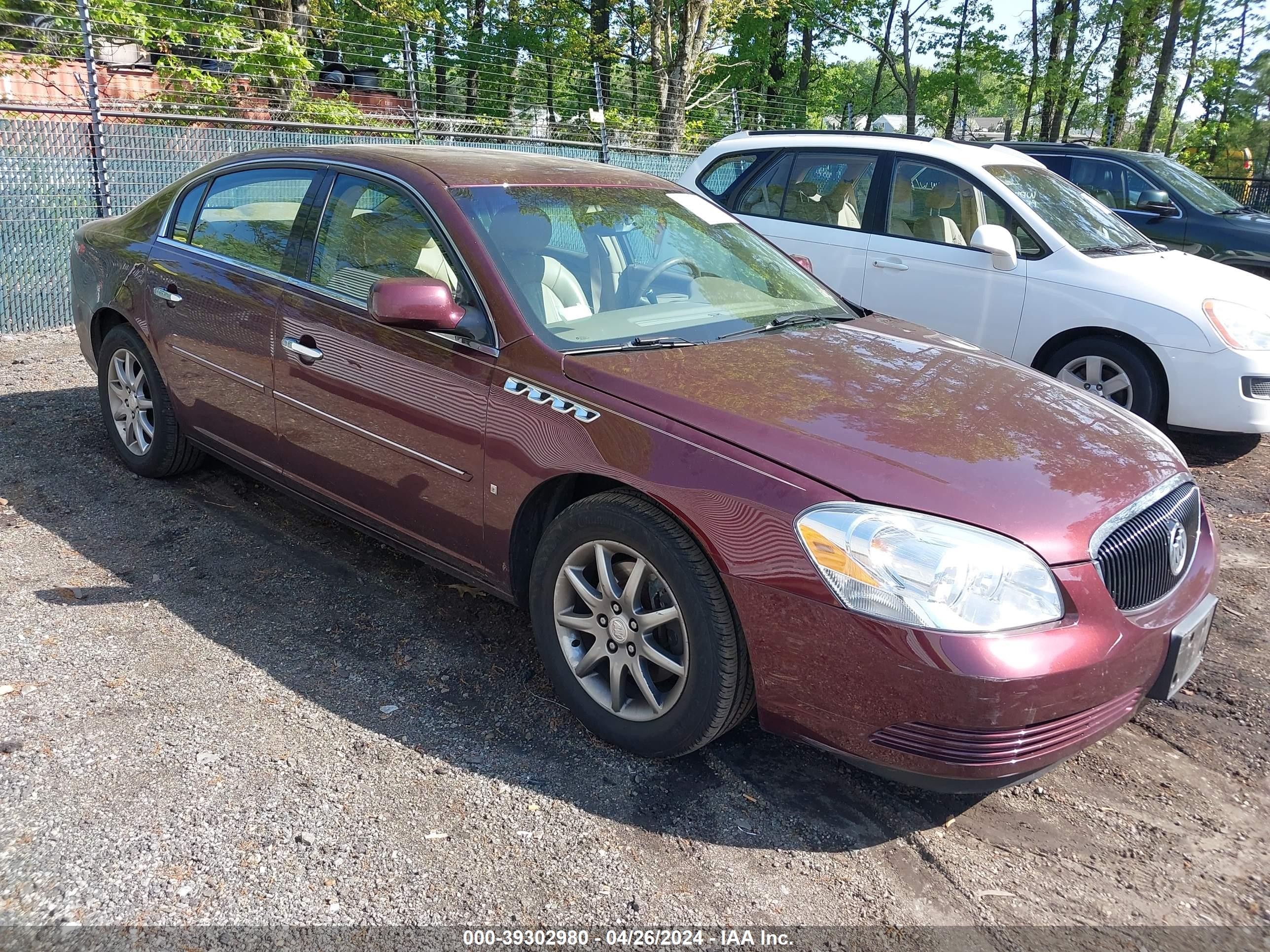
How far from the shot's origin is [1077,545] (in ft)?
8.52

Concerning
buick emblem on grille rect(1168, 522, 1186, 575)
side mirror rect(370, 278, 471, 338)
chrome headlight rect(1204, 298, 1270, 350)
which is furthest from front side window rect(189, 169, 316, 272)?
chrome headlight rect(1204, 298, 1270, 350)

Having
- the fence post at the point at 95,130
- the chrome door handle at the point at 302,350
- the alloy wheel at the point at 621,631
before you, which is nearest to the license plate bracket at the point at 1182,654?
the alloy wheel at the point at 621,631

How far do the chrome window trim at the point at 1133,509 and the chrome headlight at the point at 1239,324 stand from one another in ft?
11.1

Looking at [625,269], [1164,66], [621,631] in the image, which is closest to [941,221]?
[625,269]

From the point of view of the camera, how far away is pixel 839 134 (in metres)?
7.66

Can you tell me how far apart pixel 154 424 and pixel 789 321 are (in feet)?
10.4

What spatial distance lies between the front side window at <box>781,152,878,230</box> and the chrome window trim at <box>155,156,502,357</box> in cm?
430

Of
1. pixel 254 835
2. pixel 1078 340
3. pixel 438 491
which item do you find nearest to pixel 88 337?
pixel 438 491

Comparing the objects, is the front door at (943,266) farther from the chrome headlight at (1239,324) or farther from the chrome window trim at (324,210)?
the chrome window trim at (324,210)

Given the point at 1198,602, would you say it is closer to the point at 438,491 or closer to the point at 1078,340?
the point at 438,491

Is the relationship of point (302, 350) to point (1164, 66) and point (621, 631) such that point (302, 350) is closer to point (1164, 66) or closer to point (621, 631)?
point (621, 631)

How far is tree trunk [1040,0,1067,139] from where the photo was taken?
25580 mm

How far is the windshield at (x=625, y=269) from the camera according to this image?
3.44 m

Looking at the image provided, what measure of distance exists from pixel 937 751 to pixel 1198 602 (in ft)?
3.36
